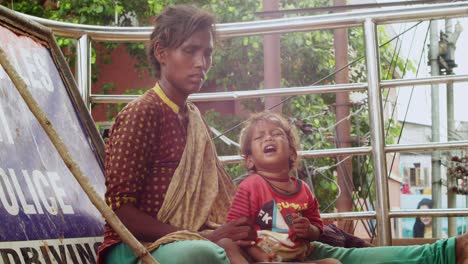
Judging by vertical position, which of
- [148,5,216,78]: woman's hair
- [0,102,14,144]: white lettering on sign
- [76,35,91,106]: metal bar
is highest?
[148,5,216,78]: woman's hair

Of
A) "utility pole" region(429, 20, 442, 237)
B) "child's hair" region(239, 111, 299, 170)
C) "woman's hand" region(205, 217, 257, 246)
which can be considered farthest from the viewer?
"utility pole" region(429, 20, 442, 237)

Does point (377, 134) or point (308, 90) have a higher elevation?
point (308, 90)

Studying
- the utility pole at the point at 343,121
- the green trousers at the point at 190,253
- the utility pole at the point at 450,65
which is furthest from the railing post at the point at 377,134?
the utility pole at the point at 450,65

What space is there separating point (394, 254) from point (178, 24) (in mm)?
857

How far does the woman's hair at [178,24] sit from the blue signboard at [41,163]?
0.46 metres

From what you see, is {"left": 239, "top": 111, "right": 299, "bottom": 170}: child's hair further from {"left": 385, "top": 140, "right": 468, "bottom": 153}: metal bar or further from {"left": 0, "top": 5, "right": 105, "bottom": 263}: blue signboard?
{"left": 385, "top": 140, "right": 468, "bottom": 153}: metal bar

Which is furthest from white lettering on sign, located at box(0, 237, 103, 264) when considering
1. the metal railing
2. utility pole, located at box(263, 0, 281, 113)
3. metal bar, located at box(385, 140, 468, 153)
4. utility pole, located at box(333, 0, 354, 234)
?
utility pole, located at box(263, 0, 281, 113)

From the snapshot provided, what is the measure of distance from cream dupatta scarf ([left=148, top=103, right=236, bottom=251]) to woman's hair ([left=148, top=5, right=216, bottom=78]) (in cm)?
21

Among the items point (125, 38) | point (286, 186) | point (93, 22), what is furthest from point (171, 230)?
point (93, 22)

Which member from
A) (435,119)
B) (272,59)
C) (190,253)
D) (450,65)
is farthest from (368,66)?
(450,65)

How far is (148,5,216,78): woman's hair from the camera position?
203 centimetres

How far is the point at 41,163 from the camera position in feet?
7.69

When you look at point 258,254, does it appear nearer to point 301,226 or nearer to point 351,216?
point 301,226

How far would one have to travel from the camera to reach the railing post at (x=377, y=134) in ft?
10.3
